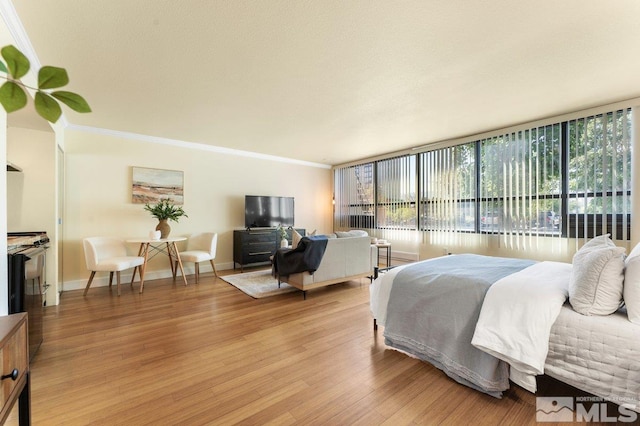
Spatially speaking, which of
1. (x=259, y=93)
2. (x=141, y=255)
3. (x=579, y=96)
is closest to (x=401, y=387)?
(x=259, y=93)

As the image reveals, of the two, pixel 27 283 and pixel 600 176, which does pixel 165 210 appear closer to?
pixel 27 283

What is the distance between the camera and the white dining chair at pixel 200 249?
14.0ft

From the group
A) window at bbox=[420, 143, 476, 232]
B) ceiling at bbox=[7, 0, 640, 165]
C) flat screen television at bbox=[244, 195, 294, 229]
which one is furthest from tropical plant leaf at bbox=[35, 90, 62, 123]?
window at bbox=[420, 143, 476, 232]

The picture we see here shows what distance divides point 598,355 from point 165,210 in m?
4.82

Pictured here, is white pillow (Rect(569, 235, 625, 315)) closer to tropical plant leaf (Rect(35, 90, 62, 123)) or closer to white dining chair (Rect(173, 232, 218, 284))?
tropical plant leaf (Rect(35, 90, 62, 123))

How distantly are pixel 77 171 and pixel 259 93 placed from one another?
10.4 ft

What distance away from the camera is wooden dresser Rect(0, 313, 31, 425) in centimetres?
87

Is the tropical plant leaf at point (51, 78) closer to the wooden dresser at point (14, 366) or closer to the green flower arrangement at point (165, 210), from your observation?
the wooden dresser at point (14, 366)

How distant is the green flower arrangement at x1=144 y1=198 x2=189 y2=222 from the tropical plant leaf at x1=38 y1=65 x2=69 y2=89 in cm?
412

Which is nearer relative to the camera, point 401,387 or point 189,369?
point 401,387

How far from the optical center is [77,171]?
13.1ft

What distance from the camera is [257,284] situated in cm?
409

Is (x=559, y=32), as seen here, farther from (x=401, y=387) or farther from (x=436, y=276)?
(x=401, y=387)

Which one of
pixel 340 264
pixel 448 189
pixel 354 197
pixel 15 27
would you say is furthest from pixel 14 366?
pixel 354 197
